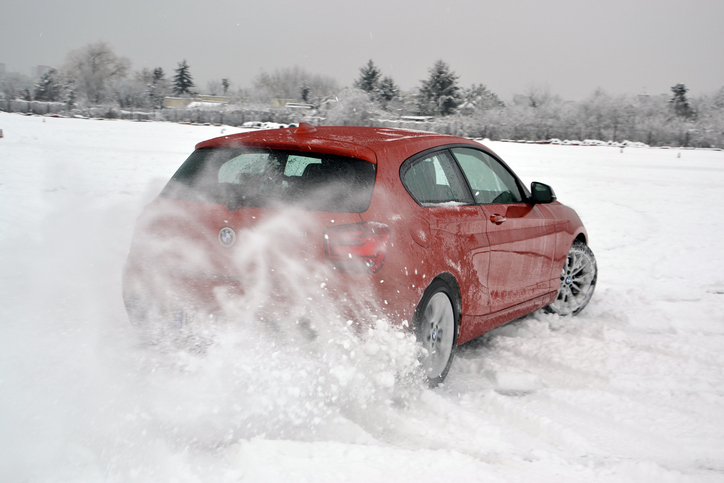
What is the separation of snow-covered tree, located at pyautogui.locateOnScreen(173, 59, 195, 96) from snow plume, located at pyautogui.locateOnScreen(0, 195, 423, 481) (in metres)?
98.9

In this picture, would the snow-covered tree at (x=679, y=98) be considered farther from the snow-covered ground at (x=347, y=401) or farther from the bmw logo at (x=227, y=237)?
the bmw logo at (x=227, y=237)

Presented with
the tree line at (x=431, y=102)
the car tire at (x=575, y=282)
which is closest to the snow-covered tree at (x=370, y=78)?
the tree line at (x=431, y=102)

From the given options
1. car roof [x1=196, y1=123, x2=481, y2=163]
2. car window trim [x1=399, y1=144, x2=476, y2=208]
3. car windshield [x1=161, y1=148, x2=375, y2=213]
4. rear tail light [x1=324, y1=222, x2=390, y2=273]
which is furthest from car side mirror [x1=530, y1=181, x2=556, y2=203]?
rear tail light [x1=324, y1=222, x2=390, y2=273]

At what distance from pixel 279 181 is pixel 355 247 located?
53 cm

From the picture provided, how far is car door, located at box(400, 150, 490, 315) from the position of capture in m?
3.69

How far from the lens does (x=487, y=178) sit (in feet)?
15.4

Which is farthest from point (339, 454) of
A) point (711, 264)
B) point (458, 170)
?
point (711, 264)

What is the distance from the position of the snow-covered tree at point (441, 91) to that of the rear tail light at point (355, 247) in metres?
75.4

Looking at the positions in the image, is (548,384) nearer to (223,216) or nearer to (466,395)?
(466,395)

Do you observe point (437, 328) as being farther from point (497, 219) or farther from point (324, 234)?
point (324, 234)

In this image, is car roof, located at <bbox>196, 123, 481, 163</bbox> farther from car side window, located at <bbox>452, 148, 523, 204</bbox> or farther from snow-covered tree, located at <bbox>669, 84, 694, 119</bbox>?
snow-covered tree, located at <bbox>669, 84, 694, 119</bbox>

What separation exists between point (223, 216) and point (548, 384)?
7.22 feet

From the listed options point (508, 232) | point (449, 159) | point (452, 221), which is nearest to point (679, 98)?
point (508, 232)

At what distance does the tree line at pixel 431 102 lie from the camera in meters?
47.2
